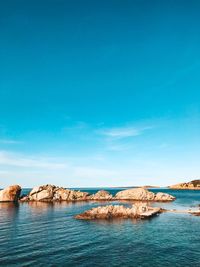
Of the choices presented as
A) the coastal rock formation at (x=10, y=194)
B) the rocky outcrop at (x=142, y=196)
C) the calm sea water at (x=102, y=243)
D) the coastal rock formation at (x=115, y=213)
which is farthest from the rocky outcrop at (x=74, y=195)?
the calm sea water at (x=102, y=243)

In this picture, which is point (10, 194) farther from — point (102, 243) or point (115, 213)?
point (102, 243)

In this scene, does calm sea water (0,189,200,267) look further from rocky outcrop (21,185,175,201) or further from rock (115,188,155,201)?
rocky outcrop (21,185,175,201)

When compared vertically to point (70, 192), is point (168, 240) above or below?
below

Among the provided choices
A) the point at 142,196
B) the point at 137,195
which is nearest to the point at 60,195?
the point at 137,195

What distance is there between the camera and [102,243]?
52875 millimetres

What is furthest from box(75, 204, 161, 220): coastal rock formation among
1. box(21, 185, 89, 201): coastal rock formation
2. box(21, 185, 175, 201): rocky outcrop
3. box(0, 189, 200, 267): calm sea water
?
box(21, 185, 89, 201): coastal rock formation

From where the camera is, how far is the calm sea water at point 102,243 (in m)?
42.0

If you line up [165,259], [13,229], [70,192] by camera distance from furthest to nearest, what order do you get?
[70,192], [13,229], [165,259]

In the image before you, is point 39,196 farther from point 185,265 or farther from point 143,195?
point 185,265

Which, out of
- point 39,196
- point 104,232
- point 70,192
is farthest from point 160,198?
point 104,232

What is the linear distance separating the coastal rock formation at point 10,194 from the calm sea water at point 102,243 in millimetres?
93228

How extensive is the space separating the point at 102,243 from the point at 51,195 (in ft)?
401

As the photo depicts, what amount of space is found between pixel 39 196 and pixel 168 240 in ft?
410

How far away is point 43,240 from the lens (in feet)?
182
